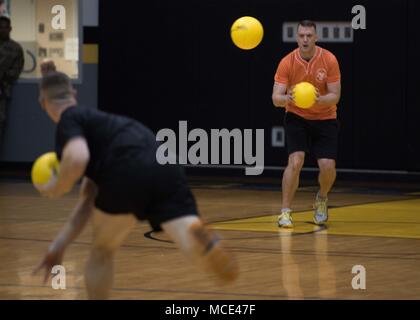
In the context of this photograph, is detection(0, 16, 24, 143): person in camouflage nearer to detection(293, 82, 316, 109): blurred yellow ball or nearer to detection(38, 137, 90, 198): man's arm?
detection(293, 82, 316, 109): blurred yellow ball

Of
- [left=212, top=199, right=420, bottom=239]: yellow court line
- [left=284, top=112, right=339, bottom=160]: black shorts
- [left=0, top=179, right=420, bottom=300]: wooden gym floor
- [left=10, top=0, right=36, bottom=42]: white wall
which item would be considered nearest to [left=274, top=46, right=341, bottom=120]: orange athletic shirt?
[left=284, top=112, right=339, bottom=160]: black shorts

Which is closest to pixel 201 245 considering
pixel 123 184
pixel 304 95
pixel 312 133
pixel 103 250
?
pixel 123 184

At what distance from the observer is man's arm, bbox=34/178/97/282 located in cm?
738

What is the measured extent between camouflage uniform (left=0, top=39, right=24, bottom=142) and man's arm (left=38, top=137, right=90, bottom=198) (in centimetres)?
1300

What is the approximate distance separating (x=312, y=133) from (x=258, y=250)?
2302mm

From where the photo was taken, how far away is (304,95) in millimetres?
12484

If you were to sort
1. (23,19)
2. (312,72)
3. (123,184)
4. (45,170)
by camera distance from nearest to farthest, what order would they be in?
(45,170) < (123,184) < (312,72) < (23,19)

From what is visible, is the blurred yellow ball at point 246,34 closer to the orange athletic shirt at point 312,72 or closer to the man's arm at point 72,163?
the orange athletic shirt at point 312,72

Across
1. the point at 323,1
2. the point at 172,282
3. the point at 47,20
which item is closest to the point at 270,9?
the point at 323,1

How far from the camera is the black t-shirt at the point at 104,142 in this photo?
7410mm

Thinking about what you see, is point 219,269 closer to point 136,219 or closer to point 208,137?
point 136,219

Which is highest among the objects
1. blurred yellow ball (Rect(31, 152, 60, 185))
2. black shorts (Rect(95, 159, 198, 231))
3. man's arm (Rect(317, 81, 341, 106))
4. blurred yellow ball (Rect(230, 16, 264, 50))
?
blurred yellow ball (Rect(230, 16, 264, 50))

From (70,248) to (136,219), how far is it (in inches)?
Answer: 175

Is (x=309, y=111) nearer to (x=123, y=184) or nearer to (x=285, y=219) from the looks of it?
(x=285, y=219)
